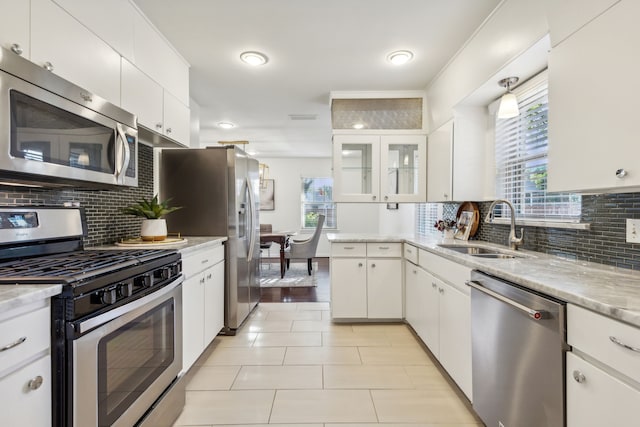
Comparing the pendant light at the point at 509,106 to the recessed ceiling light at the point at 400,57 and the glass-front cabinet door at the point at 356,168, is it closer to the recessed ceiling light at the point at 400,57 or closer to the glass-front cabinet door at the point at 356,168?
the recessed ceiling light at the point at 400,57

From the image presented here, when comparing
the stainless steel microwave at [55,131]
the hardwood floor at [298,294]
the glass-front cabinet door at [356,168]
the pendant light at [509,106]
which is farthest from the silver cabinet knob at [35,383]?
the hardwood floor at [298,294]

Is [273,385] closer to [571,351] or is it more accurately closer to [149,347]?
[149,347]

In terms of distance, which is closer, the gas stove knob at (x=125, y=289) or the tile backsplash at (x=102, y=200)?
the gas stove knob at (x=125, y=289)

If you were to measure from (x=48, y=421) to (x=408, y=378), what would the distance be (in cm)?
191

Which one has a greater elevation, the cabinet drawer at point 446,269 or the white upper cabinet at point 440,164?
the white upper cabinet at point 440,164

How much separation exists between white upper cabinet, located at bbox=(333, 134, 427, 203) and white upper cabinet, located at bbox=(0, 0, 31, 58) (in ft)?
8.06

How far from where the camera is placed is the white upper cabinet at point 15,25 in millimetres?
1089

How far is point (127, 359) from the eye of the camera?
4.20 ft

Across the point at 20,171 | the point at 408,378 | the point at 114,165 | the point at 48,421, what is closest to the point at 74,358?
the point at 48,421

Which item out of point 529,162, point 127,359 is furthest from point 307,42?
point 127,359

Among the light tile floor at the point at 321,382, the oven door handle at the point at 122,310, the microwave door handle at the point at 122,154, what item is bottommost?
the light tile floor at the point at 321,382

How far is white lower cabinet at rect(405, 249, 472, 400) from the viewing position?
171 centimetres

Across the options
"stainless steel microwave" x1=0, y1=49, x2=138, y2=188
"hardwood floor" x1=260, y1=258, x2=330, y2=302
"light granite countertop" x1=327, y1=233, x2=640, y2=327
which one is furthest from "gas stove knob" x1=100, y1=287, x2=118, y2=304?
"hardwood floor" x1=260, y1=258, x2=330, y2=302

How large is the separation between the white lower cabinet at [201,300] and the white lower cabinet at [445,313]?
168 centimetres
